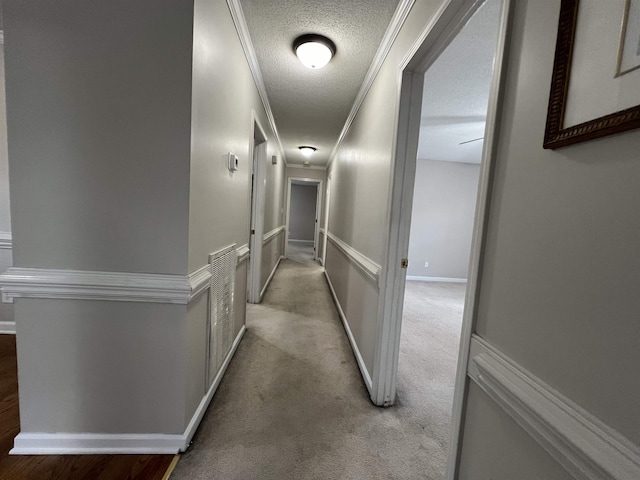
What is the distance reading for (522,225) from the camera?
679 millimetres

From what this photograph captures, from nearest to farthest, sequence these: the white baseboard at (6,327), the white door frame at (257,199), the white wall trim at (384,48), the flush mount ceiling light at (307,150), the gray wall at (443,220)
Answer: the white wall trim at (384,48) → the white baseboard at (6,327) → the white door frame at (257,199) → the flush mount ceiling light at (307,150) → the gray wall at (443,220)

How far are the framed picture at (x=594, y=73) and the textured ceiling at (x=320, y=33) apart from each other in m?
1.35

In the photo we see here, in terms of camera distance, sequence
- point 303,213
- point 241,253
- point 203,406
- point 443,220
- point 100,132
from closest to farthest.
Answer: point 100,132
point 203,406
point 241,253
point 443,220
point 303,213

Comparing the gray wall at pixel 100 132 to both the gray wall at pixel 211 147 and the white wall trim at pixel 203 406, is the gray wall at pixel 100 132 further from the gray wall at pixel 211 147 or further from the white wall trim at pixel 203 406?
the white wall trim at pixel 203 406

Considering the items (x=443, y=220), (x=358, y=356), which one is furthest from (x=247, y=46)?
(x=443, y=220)

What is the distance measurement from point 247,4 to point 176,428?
8.04 ft

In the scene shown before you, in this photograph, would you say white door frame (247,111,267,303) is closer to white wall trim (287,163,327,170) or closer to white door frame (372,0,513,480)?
white door frame (372,0,513,480)

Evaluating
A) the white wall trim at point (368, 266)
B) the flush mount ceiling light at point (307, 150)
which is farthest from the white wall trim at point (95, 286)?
the flush mount ceiling light at point (307, 150)

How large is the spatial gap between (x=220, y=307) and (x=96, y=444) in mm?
826

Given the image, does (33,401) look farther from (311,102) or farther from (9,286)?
(311,102)

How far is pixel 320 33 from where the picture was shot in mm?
1836

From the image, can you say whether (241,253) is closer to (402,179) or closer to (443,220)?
(402,179)

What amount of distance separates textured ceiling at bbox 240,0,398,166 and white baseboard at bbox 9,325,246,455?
2.50m

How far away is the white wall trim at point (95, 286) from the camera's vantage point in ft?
3.77
